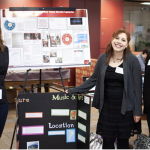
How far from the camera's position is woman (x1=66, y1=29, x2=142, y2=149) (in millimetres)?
2084

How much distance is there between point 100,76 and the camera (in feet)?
7.18

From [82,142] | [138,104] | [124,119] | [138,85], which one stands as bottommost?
[82,142]

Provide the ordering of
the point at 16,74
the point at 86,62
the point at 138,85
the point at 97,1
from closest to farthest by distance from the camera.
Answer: the point at 138,85 < the point at 86,62 < the point at 16,74 < the point at 97,1

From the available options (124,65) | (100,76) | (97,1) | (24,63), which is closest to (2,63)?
(24,63)

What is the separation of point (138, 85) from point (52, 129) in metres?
0.85

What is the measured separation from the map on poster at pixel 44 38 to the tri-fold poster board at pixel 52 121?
0.77 m

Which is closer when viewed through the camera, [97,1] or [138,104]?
[138,104]

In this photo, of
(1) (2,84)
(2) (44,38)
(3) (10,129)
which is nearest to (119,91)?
(1) (2,84)

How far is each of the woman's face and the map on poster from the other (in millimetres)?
797

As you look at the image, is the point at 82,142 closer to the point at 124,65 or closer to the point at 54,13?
the point at 124,65

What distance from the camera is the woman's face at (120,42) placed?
210cm

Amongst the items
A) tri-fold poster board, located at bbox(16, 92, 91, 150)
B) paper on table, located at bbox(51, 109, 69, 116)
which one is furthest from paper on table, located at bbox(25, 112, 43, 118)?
paper on table, located at bbox(51, 109, 69, 116)

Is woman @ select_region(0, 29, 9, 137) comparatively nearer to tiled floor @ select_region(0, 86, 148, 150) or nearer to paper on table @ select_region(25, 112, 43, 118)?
paper on table @ select_region(25, 112, 43, 118)

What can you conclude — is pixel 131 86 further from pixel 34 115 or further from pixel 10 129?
pixel 10 129
